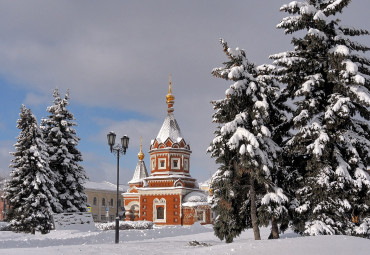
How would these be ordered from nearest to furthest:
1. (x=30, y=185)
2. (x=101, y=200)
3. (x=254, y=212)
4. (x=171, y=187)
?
(x=254, y=212) < (x=30, y=185) < (x=171, y=187) < (x=101, y=200)

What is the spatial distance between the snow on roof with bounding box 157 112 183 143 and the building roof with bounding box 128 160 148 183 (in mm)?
9186

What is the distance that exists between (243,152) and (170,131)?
36.8 meters

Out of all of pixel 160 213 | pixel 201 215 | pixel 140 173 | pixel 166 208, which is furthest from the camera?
pixel 140 173

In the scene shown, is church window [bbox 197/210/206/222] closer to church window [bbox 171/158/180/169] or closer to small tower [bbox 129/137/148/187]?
church window [bbox 171/158/180/169]

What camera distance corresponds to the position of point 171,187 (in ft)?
168

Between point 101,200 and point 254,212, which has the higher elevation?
point 101,200

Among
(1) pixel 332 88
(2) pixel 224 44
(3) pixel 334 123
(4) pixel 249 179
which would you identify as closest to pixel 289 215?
(4) pixel 249 179

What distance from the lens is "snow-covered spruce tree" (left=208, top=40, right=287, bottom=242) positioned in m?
16.8

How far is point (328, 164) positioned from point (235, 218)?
4625 millimetres

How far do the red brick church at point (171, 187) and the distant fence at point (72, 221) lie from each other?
21439 mm

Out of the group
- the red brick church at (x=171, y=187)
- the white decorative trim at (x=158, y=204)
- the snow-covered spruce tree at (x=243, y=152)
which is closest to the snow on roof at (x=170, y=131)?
the red brick church at (x=171, y=187)

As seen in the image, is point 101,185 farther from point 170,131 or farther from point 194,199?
point 194,199

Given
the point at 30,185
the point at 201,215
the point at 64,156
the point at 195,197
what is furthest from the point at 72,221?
the point at 201,215

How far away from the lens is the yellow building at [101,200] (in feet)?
266
